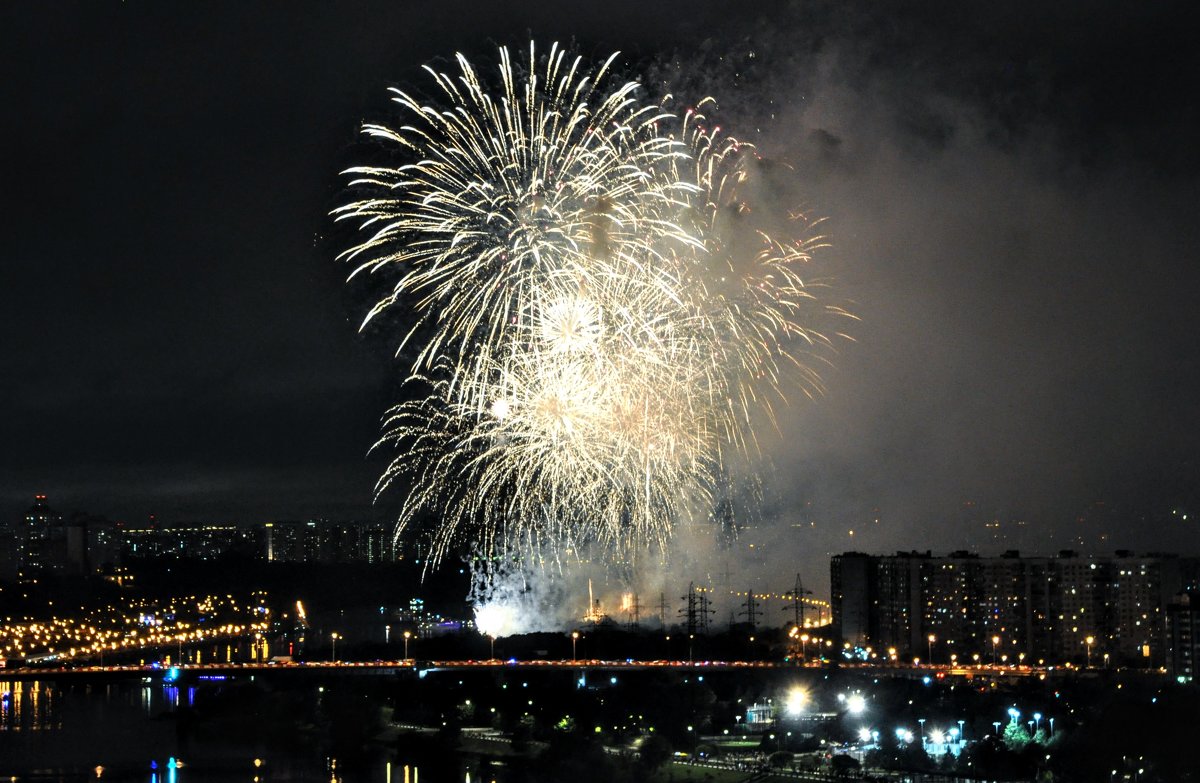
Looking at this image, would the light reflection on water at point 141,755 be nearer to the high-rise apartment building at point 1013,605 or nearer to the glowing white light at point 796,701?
the glowing white light at point 796,701

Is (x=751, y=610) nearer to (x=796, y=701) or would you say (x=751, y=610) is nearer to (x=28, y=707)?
(x=796, y=701)

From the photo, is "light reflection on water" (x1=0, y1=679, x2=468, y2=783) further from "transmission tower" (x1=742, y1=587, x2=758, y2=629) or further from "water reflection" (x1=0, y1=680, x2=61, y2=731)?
"transmission tower" (x1=742, y1=587, x2=758, y2=629)

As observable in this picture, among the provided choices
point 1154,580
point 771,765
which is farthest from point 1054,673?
point 771,765

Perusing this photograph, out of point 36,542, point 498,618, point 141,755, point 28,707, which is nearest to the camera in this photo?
point 141,755

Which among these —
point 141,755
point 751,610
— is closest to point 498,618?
point 751,610

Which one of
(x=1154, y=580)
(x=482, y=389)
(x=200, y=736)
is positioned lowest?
(x=200, y=736)

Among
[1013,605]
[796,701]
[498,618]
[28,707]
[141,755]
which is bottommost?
[28,707]

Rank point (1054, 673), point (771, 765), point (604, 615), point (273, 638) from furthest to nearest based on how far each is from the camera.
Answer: point (273, 638)
point (604, 615)
point (1054, 673)
point (771, 765)

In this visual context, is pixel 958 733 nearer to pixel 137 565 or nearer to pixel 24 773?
pixel 24 773
